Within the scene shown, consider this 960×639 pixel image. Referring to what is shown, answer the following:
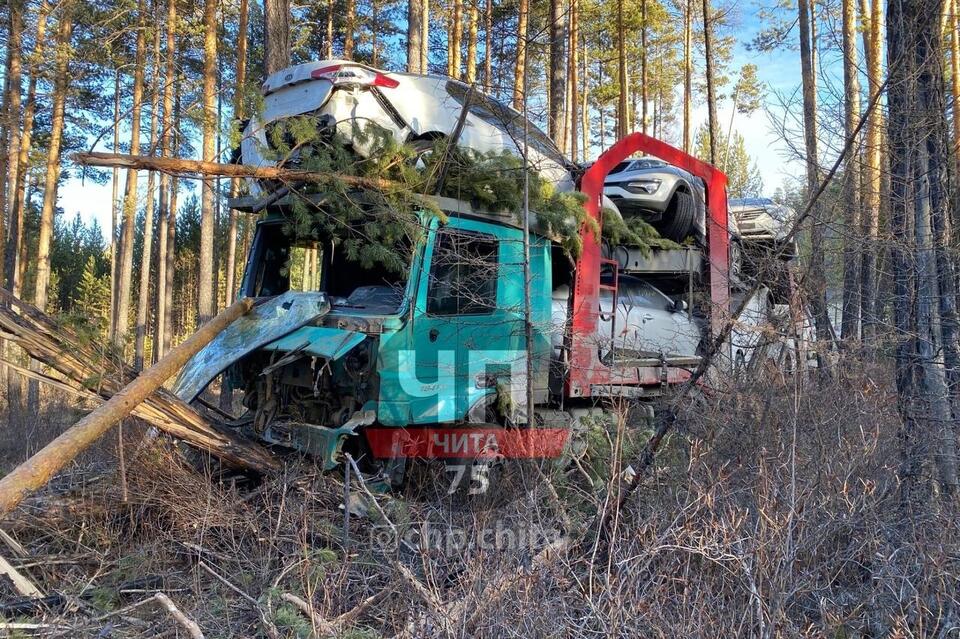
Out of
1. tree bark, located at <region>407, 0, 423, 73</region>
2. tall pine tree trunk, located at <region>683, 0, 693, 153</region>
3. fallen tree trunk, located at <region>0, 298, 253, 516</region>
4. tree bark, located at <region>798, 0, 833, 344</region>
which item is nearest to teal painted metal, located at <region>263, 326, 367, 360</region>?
fallen tree trunk, located at <region>0, 298, 253, 516</region>

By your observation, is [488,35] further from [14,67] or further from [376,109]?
[376,109]

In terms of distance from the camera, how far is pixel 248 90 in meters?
5.14

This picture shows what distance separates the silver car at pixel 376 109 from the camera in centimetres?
509

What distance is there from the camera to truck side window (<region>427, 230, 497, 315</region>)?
16.8 feet

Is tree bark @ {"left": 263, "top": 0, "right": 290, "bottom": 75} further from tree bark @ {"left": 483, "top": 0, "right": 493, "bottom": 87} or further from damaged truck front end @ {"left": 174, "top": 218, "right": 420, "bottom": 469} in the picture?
tree bark @ {"left": 483, "top": 0, "right": 493, "bottom": 87}

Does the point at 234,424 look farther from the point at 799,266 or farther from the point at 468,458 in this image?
the point at 799,266

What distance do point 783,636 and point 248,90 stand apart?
4868 millimetres

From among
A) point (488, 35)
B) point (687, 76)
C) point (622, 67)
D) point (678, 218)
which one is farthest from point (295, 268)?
point (687, 76)

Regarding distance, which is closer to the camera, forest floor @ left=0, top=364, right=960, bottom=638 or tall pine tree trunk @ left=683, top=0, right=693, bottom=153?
forest floor @ left=0, top=364, right=960, bottom=638

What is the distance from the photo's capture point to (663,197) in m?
6.95

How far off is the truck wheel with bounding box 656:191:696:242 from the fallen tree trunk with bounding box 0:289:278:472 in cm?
475

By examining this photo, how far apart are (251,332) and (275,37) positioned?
520 cm

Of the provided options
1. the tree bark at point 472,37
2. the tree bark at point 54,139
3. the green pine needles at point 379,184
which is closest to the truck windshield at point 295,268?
the green pine needles at point 379,184

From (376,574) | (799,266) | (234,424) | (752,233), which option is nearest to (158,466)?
(234,424)
